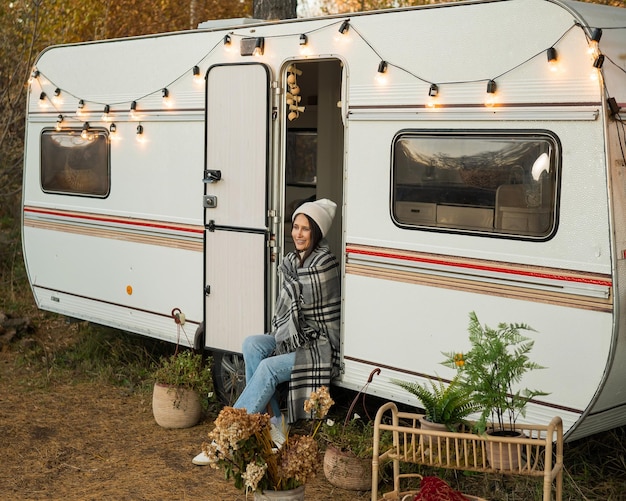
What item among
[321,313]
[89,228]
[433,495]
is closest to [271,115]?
[321,313]

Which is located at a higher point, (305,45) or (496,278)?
(305,45)

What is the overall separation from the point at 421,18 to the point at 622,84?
1.29 m

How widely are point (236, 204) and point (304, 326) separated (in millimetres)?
1148

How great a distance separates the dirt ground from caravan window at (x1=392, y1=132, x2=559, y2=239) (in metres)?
1.71

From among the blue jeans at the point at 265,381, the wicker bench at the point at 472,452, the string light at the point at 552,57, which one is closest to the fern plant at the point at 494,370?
the wicker bench at the point at 472,452

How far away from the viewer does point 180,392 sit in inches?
272

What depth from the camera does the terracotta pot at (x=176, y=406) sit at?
6914 mm

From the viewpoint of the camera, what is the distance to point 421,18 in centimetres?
559

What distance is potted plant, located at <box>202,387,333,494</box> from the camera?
429 cm

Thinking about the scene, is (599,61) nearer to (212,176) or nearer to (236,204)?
(236,204)

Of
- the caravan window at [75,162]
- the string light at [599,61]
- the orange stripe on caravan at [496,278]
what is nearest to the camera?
the string light at [599,61]

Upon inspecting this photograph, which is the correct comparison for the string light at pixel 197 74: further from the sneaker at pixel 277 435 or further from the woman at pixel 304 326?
the sneaker at pixel 277 435

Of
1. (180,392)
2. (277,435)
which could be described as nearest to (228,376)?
(180,392)

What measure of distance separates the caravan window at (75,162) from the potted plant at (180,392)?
6.22 feet
